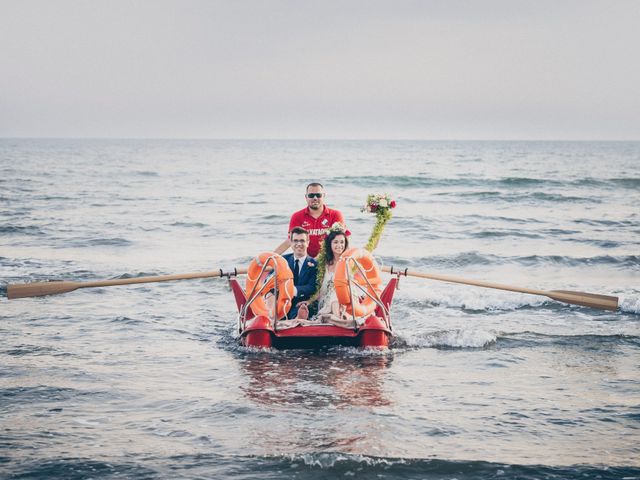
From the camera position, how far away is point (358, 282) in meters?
9.99

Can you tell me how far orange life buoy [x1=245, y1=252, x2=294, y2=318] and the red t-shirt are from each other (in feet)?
3.92

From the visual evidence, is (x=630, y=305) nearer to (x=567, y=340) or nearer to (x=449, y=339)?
(x=567, y=340)

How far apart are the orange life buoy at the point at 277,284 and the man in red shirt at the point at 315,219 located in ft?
3.55

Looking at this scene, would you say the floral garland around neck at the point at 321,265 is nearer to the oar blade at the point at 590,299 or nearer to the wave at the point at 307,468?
the oar blade at the point at 590,299

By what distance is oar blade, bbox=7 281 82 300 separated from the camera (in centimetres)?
1066

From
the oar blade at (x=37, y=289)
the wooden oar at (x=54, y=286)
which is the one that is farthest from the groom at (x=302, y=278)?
the oar blade at (x=37, y=289)

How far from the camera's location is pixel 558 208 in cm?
3016

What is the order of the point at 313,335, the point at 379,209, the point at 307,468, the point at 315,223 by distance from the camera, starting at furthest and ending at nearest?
the point at 379,209
the point at 315,223
the point at 313,335
the point at 307,468

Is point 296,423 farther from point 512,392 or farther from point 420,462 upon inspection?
point 512,392

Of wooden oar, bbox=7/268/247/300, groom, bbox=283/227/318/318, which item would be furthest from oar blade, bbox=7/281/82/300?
groom, bbox=283/227/318/318

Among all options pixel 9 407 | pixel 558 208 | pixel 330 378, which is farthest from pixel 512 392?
pixel 558 208

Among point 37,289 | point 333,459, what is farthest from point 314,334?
point 37,289

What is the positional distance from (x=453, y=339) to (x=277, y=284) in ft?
9.43

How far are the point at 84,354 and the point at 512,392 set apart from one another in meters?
5.50
